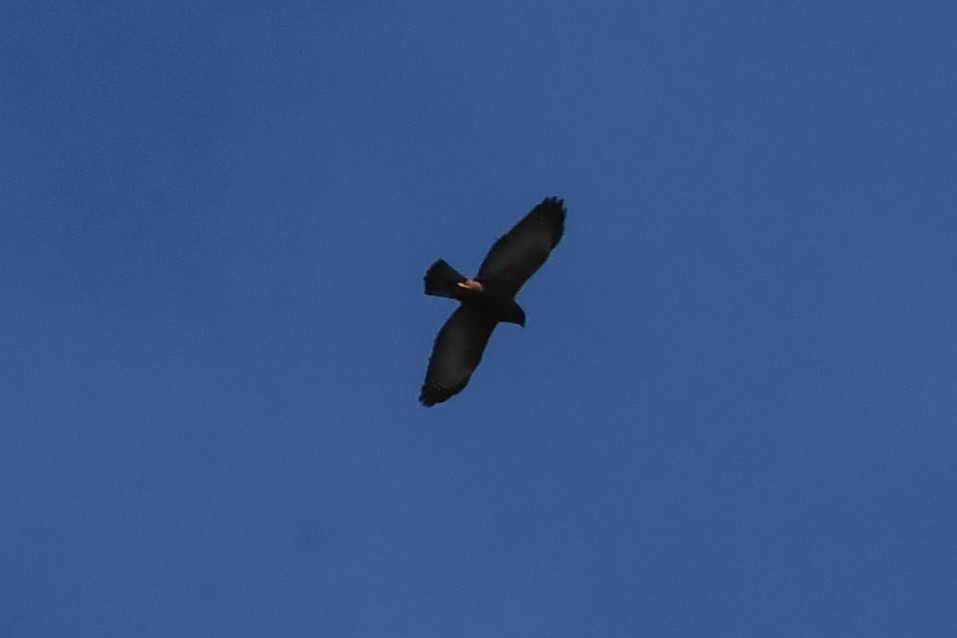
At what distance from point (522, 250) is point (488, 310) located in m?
0.95

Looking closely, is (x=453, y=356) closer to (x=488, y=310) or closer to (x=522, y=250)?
(x=488, y=310)

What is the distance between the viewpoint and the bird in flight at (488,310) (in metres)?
25.0

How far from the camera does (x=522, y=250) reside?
82.4 feet

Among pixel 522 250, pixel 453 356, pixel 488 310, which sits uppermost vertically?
pixel 522 250

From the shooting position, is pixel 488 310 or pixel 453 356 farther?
pixel 453 356

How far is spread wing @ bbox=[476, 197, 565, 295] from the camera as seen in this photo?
25.0 meters

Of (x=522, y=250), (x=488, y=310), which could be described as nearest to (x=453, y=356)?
(x=488, y=310)

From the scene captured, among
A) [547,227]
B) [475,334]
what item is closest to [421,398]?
[475,334]

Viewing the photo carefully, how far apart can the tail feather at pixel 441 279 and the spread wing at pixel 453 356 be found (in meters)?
0.49

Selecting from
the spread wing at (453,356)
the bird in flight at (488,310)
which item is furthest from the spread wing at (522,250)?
the spread wing at (453,356)

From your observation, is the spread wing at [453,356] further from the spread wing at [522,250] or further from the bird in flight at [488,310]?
the spread wing at [522,250]

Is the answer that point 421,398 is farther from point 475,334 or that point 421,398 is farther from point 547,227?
point 547,227

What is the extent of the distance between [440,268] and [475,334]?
1.09m

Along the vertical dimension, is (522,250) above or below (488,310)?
above
